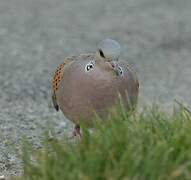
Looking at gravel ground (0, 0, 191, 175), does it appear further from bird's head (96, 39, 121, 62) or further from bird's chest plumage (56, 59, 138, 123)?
bird's head (96, 39, 121, 62)

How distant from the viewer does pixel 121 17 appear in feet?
33.2

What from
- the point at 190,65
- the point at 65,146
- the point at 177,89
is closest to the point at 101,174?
the point at 65,146

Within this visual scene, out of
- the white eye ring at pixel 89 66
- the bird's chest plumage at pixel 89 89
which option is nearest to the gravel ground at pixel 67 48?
the bird's chest plumage at pixel 89 89

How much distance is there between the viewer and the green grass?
3.26m

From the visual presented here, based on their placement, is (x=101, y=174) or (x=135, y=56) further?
(x=135, y=56)

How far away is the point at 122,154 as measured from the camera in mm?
3402

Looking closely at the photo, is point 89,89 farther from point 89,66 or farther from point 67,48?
point 67,48

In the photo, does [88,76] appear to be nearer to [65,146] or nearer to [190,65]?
[65,146]

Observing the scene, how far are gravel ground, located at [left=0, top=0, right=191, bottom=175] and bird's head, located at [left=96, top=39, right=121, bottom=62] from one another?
1011 mm

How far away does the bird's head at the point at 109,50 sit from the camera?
407 cm

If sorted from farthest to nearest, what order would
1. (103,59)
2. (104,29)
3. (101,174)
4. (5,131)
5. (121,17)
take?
(121,17) < (104,29) < (5,131) < (103,59) < (101,174)

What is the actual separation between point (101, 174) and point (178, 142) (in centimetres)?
49

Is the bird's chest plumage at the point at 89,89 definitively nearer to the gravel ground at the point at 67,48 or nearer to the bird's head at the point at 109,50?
the bird's head at the point at 109,50

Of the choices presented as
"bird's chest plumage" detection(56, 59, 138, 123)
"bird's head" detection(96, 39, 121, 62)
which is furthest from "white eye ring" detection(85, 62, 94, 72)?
"bird's head" detection(96, 39, 121, 62)
